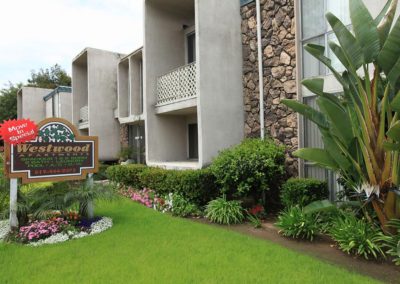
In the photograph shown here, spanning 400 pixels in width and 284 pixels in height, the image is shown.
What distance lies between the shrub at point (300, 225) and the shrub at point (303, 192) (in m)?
0.93

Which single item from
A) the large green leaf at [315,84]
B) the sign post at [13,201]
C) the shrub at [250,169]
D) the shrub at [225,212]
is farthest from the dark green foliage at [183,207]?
the large green leaf at [315,84]

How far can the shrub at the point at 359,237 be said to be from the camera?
5.23 m

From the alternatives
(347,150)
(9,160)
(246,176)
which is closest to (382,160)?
(347,150)

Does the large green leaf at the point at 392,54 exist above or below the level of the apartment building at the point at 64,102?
below

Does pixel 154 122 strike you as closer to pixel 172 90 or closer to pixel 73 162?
pixel 172 90

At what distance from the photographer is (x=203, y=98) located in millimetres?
9828

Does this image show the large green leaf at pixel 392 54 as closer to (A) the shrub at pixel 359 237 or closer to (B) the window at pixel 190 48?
(A) the shrub at pixel 359 237

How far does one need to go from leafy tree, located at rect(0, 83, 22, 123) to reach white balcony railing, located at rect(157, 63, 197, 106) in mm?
29224

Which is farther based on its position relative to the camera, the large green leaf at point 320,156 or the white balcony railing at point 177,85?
the white balcony railing at point 177,85

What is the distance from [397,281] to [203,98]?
6846 mm

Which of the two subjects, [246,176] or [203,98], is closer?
[246,176]

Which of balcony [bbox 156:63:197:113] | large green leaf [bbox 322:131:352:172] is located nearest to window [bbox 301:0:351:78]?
large green leaf [bbox 322:131:352:172]

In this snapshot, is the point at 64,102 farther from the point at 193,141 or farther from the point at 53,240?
the point at 53,240

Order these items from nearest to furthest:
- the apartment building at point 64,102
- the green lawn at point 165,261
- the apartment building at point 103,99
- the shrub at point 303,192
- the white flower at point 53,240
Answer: the green lawn at point 165,261, the white flower at point 53,240, the shrub at point 303,192, the apartment building at point 103,99, the apartment building at point 64,102
